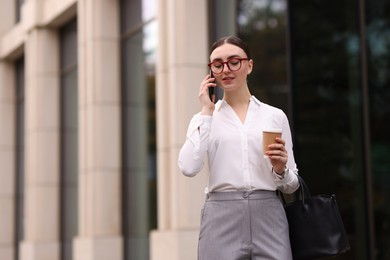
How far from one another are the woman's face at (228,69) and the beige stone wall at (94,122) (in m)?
7.32

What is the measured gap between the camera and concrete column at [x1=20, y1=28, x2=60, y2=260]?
18.6m

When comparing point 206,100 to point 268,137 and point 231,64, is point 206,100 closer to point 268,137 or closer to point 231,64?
point 231,64

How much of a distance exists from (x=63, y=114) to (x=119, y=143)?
383 centimetres

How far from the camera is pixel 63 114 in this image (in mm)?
19078

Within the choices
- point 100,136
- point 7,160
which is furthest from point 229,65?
point 7,160

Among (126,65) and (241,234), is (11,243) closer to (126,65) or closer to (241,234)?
(126,65)

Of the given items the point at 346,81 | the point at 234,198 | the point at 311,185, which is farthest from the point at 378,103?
the point at 234,198

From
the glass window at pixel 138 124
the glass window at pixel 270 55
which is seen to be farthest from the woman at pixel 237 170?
the glass window at pixel 138 124

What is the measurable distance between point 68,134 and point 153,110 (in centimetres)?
461

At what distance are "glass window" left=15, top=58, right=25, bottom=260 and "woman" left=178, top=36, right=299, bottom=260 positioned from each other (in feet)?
60.1

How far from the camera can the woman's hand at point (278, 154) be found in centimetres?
416

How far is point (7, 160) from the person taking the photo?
74.1 ft

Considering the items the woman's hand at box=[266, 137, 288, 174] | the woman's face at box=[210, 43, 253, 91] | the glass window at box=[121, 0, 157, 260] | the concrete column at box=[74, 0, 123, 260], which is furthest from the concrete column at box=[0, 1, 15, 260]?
the woman's hand at box=[266, 137, 288, 174]

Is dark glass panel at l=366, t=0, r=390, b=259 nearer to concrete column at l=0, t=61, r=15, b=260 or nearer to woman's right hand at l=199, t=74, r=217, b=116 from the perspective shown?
woman's right hand at l=199, t=74, r=217, b=116
